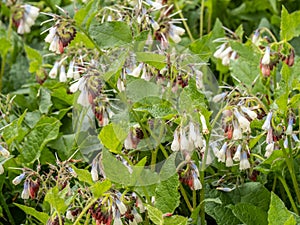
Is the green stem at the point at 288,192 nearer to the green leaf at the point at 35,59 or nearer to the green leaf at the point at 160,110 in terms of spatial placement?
the green leaf at the point at 160,110

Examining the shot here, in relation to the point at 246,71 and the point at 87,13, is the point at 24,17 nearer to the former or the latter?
the point at 87,13

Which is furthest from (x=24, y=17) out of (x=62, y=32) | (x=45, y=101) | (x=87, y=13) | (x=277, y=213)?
(x=277, y=213)

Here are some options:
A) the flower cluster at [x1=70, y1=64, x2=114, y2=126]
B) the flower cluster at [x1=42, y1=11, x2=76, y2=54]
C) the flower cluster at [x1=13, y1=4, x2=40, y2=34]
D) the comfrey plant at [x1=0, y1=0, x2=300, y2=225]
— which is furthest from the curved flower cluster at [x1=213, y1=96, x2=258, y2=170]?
the flower cluster at [x1=13, y1=4, x2=40, y2=34]

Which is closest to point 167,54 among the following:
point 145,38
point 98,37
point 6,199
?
point 145,38

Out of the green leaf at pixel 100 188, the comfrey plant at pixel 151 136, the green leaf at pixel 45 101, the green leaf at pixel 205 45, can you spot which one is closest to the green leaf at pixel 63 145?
the comfrey plant at pixel 151 136

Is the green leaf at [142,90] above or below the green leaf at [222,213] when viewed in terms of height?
above

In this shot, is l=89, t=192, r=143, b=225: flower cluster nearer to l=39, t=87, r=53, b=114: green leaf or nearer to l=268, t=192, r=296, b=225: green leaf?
l=268, t=192, r=296, b=225: green leaf

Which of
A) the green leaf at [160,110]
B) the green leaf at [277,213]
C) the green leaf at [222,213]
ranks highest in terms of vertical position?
the green leaf at [160,110]

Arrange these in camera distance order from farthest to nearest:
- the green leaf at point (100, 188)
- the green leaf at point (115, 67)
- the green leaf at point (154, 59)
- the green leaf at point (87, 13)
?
the green leaf at point (87, 13)
the green leaf at point (154, 59)
the green leaf at point (115, 67)
the green leaf at point (100, 188)
